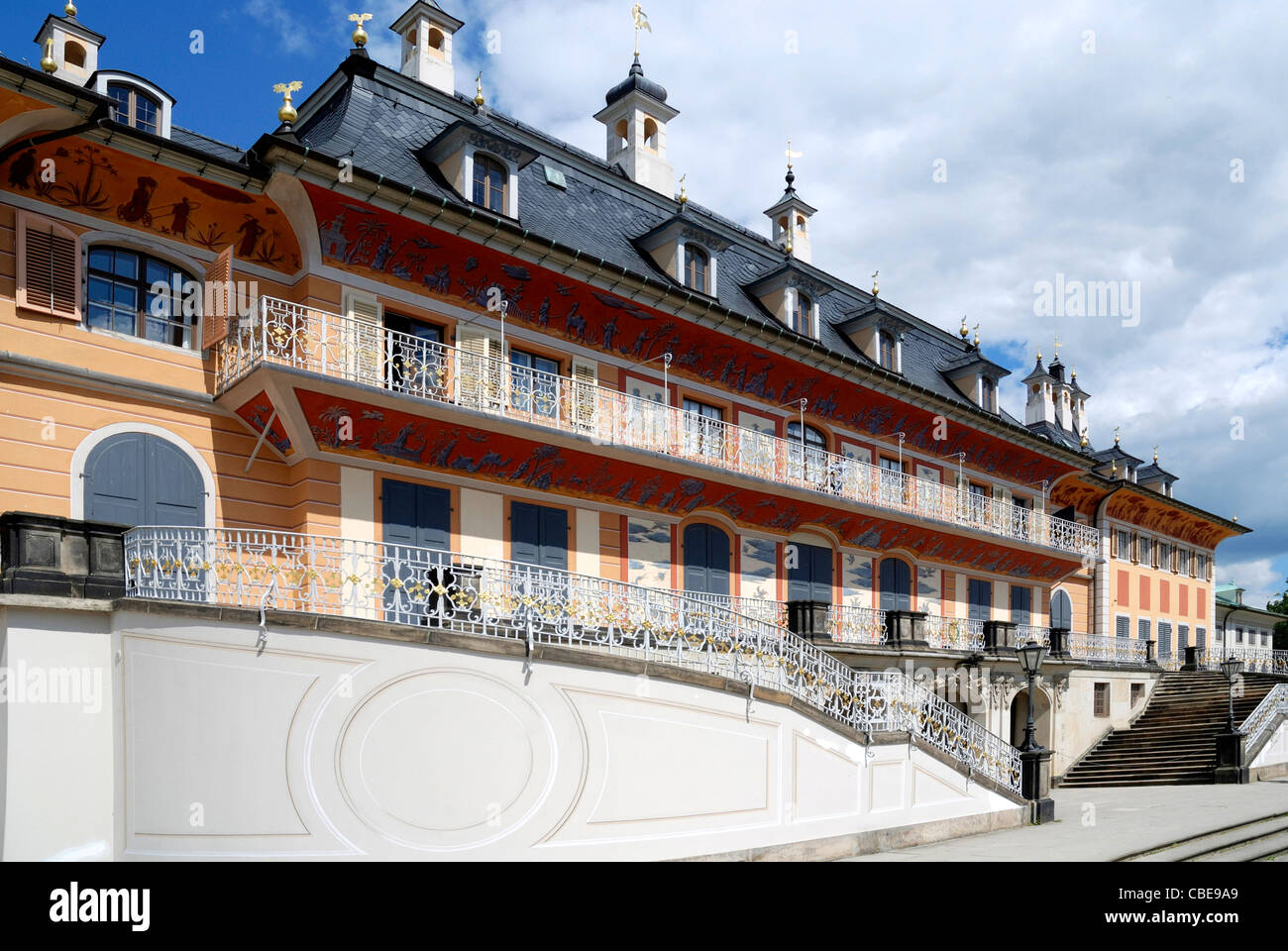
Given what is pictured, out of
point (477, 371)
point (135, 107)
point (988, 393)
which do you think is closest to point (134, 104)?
point (135, 107)

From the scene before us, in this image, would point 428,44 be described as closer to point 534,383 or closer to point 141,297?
point 534,383

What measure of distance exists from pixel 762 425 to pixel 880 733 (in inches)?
346

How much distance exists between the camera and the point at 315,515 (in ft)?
50.2

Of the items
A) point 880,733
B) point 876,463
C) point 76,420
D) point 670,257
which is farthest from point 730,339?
point 76,420

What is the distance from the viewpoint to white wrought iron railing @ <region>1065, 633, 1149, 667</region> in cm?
3178

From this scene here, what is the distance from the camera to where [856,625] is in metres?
23.9

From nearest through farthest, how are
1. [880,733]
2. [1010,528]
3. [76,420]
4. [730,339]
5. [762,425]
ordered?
[76,420] → [880,733] → [730,339] → [762,425] → [1010,528]

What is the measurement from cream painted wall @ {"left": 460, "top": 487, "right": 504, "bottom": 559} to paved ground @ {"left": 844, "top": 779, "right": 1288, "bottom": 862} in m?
7.17

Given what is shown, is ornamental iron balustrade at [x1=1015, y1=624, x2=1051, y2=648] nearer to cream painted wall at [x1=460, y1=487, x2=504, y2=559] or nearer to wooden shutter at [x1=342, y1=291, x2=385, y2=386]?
cream painted wall at [x1=460, y1=487, x2=504, y2=559]

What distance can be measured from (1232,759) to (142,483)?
2387cm

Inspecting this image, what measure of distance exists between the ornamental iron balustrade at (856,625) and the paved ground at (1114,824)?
5.04m
